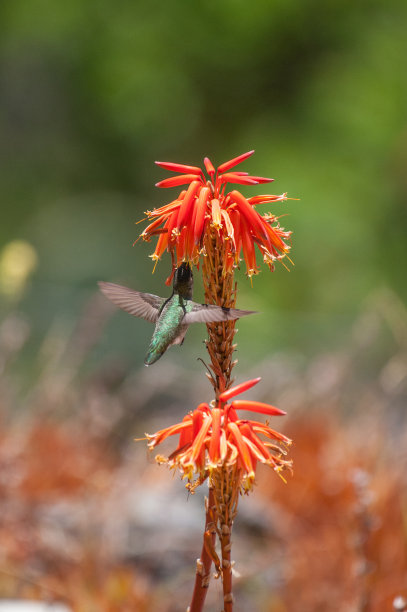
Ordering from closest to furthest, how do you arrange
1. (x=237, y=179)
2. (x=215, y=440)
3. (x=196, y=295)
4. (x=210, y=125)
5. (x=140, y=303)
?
(x=215, y=440) → (x=237, y=179) → (x=140, y=303) → (x=196, y=295) → (x=210, y=125)

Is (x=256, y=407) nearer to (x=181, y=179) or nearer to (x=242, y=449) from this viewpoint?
(x=242, y=449)

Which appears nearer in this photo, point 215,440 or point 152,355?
point 215,440

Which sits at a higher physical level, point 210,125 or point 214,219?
point 210,125

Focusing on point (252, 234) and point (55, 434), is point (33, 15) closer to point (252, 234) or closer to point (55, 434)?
point (55, 434)

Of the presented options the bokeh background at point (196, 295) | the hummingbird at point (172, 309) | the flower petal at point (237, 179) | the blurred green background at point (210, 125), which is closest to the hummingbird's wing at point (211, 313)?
the hummingbird at point (172, 309)

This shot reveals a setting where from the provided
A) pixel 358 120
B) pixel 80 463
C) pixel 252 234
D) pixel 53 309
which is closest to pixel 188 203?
pixel 252 234

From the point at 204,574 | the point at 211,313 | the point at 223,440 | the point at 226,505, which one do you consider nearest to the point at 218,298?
the point at 211,313
